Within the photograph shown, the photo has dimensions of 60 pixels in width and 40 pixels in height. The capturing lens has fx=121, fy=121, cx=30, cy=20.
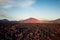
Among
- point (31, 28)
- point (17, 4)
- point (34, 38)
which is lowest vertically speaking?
point (34, 38)

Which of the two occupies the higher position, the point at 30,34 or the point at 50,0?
the point at 50,0

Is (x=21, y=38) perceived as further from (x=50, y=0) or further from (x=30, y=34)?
(x=50, y=0)

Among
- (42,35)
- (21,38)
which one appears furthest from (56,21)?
(21,38)

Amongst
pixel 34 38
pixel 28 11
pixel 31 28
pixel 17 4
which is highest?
pixel 17 4

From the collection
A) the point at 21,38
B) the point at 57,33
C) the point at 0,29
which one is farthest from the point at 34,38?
the point at 0,29

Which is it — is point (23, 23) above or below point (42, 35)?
above

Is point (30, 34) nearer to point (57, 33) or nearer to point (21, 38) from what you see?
point (21, 38)

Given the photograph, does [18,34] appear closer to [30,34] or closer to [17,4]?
[30,34]
